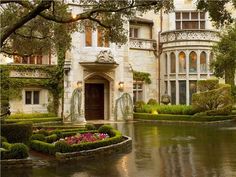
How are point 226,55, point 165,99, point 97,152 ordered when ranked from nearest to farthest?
1. point 97,152
2. point 226,55
3. point 165,99

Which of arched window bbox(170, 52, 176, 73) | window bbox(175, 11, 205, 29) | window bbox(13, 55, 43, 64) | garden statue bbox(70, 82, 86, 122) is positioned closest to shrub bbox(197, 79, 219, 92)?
arched window bbox(170, 52, 176, 73)

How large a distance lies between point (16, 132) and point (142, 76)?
20599 mm

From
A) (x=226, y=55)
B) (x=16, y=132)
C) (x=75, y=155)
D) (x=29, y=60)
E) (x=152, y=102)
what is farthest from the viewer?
(x=152, y=102)

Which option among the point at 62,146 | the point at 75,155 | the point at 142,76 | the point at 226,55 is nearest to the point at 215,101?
the point at 226,55

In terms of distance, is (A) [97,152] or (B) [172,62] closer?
(A) [97,152]

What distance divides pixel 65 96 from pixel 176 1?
13997 millimetres

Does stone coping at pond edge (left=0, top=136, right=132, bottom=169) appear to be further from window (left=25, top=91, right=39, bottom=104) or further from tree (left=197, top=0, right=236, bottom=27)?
window (left=25, top=91, right=39, bottom=104)

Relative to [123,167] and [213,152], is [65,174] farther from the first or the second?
[213,152]

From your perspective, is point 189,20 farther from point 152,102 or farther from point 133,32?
point 152,102

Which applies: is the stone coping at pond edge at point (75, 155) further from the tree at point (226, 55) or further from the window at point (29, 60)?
the window at point (29, 60)

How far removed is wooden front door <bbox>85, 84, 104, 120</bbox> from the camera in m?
32.2

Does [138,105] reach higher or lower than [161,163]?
higher

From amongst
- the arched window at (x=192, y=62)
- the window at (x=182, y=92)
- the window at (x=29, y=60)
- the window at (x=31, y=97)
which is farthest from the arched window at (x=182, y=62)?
the window at (x=31, y=97)

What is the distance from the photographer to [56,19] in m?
13.4
